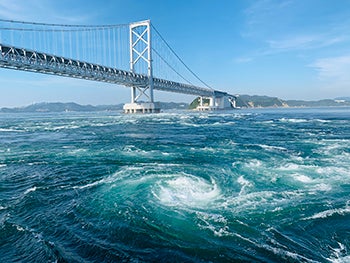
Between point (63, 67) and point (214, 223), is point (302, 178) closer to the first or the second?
point (214, 223)

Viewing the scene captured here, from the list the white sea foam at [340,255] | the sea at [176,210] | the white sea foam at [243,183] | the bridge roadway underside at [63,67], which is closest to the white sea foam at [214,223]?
the sea at [176,210]

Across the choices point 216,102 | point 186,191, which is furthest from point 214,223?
point 216,102

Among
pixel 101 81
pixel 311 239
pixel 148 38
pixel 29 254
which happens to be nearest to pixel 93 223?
pixel 29 254

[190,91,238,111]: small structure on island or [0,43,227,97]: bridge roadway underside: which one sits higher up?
[0,43,227,97]: bridge roadway underside

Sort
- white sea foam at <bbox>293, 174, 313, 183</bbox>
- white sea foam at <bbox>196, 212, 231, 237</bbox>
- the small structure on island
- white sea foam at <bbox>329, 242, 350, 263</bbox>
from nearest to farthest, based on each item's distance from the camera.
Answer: white sea foam at <bbox>329, 242, 350, 263</bbox>, white sea foam at <bbox>196, 212, 231, 237</bbox>, white sea foam at <bbox>293, 174, 313, 183</bbox>, the small structure on island

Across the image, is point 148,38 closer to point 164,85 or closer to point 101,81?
point 164,85

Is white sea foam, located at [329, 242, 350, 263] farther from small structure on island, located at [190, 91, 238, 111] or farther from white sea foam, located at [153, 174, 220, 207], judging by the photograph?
small structure on island, located at [190, 91, 238, 111]

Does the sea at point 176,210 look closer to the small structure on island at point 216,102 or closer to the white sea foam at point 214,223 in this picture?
→ the white sea foam at point 214,223

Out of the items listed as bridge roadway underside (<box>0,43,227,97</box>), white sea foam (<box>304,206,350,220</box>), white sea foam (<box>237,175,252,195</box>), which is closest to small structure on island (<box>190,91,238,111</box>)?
bridge roadway underside (<box>0,43,227,97</box>)

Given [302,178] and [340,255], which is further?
[302,178]
